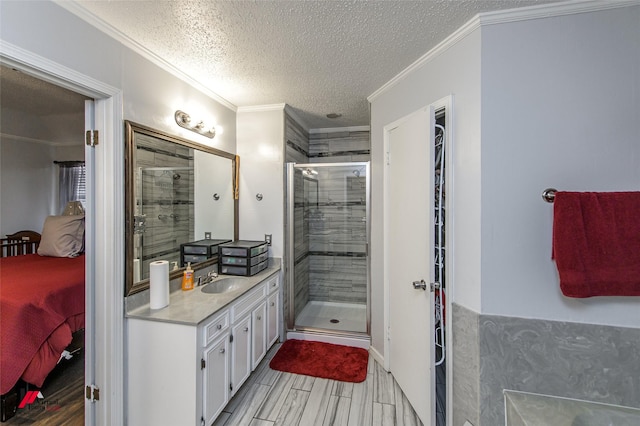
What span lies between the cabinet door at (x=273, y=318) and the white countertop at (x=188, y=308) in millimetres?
468

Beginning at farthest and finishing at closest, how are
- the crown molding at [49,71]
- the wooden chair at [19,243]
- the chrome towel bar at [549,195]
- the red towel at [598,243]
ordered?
the wooden chair at [19,243]
the chrome towel bar at [549,195]
the red towel at [598,243]
the crown molding at [49,71]

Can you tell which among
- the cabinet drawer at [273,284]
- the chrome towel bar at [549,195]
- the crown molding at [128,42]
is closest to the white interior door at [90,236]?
the crown molding at [128,42]

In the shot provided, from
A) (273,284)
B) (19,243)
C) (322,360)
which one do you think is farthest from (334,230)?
(19,243)

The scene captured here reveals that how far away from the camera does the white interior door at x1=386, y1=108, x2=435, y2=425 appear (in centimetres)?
171

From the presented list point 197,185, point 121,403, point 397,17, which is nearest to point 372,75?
point 397,17

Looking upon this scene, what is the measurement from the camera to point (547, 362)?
1376 mm

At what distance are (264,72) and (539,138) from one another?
1.86 meters

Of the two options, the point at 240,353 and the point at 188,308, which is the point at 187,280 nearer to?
the point at 188,308

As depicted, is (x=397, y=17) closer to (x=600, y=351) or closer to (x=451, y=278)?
(x=451, y=278)

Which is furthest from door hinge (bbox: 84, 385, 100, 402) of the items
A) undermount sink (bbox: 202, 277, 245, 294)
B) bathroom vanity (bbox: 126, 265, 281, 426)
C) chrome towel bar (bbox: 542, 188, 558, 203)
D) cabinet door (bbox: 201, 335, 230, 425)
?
chrome towel bar (bbox: 542, 188, 558, 203)

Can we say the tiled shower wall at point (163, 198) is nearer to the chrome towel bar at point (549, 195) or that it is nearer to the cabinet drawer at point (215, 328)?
the cabinet drawer at point (215, 328)

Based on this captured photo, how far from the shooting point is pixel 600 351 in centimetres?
133

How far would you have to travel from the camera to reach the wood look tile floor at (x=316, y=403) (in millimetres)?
1815

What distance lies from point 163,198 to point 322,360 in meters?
1.99
